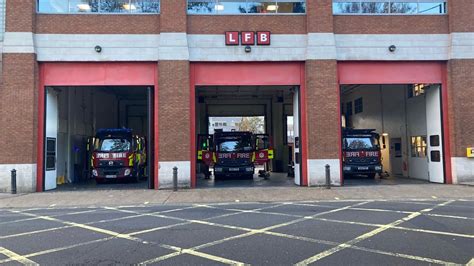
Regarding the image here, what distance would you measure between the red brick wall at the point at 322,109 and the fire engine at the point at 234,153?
513 cm

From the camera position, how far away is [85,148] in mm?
23234

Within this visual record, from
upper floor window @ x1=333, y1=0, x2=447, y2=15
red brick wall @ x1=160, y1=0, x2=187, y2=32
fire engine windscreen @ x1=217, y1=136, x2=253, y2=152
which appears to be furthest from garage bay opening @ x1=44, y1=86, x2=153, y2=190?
upper floor window @ x1=333, y1=0, x2=447, y2=15

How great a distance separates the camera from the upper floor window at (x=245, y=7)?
17375 mm

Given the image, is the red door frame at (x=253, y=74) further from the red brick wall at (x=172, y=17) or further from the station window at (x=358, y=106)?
the station window at (x=358, y=106)

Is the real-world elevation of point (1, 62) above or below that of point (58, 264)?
above

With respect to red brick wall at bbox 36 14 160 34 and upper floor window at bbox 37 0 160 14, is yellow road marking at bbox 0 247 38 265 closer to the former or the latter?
red brick wall at bbox 36 14 160 34

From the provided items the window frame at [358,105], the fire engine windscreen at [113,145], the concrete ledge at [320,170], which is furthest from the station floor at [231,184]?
the window frame at [358,105]

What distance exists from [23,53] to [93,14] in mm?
3157

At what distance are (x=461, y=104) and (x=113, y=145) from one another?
51.5ft

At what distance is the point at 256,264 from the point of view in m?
6.04

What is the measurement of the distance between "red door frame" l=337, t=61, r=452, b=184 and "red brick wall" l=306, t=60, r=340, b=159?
777 millimetres

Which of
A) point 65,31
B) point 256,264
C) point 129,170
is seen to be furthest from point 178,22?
point 256,264

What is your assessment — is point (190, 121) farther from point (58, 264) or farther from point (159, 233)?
point (58, 264)

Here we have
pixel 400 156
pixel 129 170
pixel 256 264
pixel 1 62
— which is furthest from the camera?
pixel 400 156
